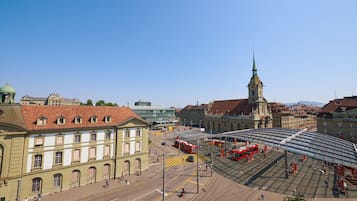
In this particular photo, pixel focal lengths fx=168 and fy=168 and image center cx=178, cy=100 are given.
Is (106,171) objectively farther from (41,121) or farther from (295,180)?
(295,180)

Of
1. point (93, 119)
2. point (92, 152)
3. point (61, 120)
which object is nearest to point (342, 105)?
point (93, 119)

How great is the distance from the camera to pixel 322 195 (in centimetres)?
2570

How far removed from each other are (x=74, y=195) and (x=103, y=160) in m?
7.06

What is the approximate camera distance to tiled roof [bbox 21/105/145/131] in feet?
91.6

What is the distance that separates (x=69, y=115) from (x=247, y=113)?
6985cm

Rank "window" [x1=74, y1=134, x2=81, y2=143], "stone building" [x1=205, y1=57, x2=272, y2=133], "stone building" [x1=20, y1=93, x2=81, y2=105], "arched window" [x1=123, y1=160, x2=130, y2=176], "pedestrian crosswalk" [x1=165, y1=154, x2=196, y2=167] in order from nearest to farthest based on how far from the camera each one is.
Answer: "window" [x1=74, y1=134, x2=81, y2=143] → "arched window" [x1=123, y1=160, x2=130, y2=176] → "pedestrian crosswalk" [x1=165, y1=154, x2=196, y2=167] → "stone building" [x1=205, y1=57, x2=272, y2=133] → "stone building" [x1=20, y1=93, x2=81, y2=105]

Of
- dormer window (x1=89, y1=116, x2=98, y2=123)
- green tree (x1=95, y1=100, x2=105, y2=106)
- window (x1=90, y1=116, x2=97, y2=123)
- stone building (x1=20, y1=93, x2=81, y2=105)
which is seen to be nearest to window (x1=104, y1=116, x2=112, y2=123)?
dormer window (x1=89, y1=116, x2=98, y2=123)

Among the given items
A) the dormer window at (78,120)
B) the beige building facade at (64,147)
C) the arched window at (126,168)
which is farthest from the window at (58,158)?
the arched window at (126,168)

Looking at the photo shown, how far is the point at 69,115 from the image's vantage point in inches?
1240

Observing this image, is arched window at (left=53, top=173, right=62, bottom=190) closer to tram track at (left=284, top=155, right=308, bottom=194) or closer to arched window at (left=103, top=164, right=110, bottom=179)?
arched window at (left=103, top=164, right=110, bottom=179)

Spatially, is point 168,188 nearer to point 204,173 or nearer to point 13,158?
point 204,173

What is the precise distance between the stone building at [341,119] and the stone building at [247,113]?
62.9 feet

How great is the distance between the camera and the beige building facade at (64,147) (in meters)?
24.8

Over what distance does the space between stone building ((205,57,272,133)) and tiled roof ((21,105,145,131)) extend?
177 feet
